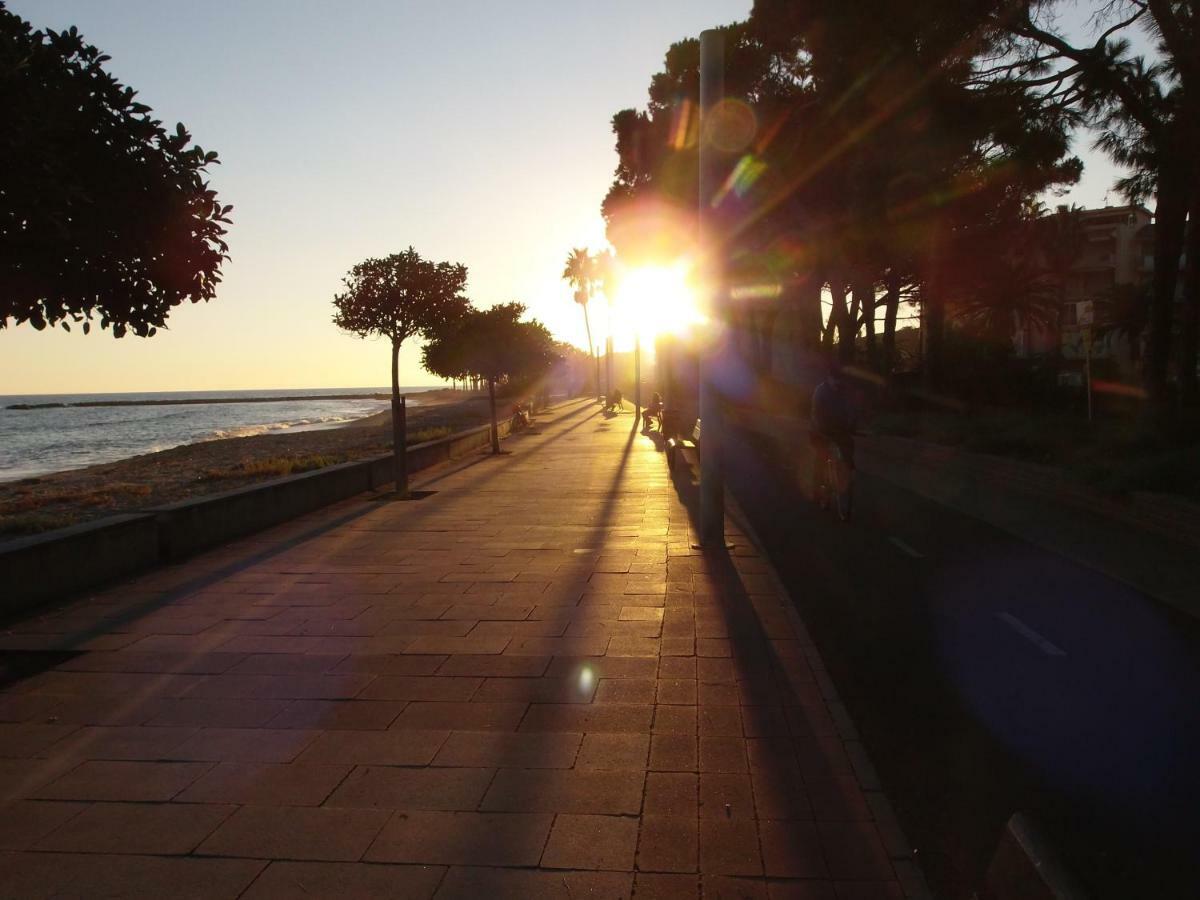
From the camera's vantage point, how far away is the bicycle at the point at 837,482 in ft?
40.1

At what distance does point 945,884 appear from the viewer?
3.47 m

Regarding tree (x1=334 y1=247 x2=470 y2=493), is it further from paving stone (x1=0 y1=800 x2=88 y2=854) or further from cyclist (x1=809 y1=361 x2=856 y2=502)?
paving stone (x1=0 y1=800 x2=88 y2=854)

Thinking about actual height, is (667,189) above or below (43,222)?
above

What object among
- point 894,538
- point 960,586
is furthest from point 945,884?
point 894,538

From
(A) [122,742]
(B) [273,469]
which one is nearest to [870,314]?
(B) [273,469]

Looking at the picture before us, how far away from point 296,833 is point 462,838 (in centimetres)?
60

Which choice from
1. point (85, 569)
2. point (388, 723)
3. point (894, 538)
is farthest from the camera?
point (894, 538)

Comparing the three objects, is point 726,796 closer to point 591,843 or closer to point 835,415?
point 591,843

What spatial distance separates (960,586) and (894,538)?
259 centimetres

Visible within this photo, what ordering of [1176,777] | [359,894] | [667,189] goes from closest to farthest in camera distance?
[359,894] → [1176,777] → [667,189]

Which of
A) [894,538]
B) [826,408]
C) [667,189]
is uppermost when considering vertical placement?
[667,189]

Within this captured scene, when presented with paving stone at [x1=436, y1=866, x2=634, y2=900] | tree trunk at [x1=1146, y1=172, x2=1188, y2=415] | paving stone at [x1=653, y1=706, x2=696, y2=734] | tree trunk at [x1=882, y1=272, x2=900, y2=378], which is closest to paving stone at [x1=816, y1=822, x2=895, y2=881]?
paving stone at [x1=436, y1=866, x2=634, y2=900]

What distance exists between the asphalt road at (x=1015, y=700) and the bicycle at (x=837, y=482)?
1685 millimetres

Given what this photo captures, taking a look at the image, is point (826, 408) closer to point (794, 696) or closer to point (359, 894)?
point (794, 696)
